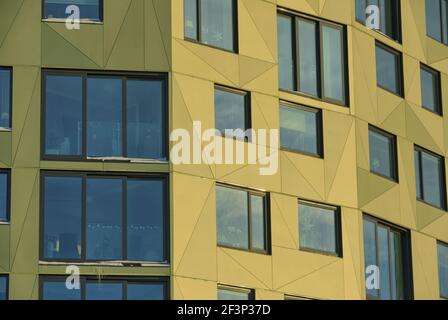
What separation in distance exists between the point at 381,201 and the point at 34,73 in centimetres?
1165

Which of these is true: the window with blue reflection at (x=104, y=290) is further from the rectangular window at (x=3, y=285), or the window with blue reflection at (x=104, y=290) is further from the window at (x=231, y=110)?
the window at (x=231, y=110)

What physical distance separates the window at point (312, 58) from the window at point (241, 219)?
367 cm

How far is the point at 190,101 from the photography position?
1783 inches

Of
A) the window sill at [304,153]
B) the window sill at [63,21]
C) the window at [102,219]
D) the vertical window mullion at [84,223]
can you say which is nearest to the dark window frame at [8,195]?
the window at [102,219]

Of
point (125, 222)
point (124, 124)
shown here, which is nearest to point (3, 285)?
point (125, 222)

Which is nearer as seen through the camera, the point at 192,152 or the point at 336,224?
the point at 192,152

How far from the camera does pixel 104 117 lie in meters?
44.8

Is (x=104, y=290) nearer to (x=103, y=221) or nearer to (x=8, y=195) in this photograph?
(x=103, y=221)

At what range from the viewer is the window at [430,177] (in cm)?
5262

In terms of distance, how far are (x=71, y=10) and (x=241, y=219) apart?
733 cm

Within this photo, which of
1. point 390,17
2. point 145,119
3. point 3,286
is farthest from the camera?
point 390,17

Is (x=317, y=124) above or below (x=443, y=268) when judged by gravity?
above
